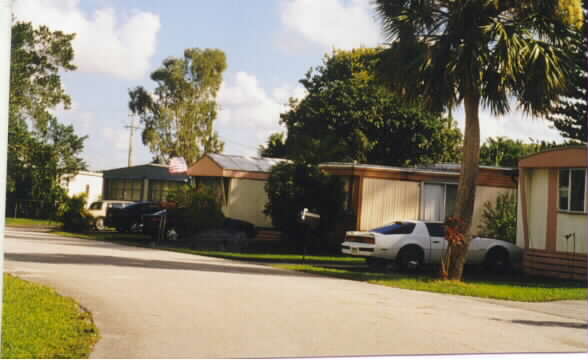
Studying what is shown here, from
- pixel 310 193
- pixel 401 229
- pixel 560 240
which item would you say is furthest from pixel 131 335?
pixel 310 193

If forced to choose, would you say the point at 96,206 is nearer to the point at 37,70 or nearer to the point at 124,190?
the point at 124,190

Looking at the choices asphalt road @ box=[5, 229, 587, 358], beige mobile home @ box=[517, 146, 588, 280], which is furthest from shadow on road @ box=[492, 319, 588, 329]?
beige mobile home @ box=[517, 146, 588, 280]

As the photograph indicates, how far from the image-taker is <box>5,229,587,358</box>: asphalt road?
27.2 feet

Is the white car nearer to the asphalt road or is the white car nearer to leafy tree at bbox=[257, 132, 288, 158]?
the asphalt road

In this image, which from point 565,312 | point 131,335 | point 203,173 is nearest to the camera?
point 131,335

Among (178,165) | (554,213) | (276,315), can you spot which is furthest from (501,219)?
(276,315)

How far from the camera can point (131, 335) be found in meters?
8.34

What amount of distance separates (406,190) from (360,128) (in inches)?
95.3

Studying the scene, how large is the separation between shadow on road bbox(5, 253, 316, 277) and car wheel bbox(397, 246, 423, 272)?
3058mm

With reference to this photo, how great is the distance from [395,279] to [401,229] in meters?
2.80

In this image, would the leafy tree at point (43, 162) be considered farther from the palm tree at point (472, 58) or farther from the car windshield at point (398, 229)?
the car windshield at point (398, 229)

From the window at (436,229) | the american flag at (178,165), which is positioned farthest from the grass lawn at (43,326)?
the window at (436,229)

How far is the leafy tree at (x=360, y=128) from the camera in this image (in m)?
20.9

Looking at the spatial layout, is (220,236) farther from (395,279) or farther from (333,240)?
(395,279)
